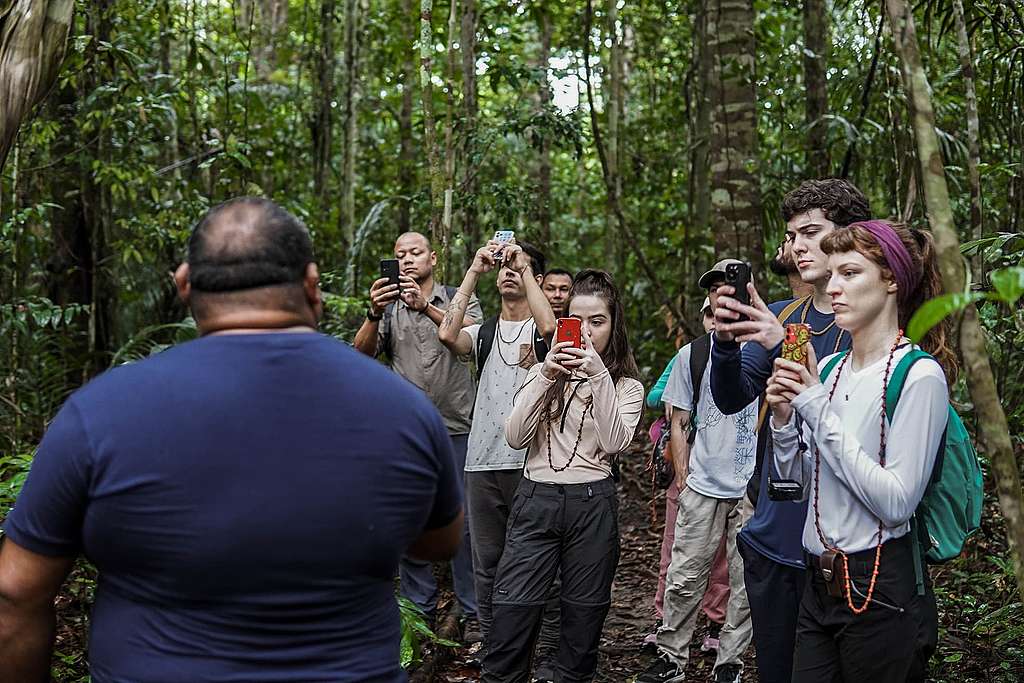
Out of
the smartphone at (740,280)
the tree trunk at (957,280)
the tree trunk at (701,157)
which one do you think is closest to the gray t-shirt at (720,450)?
the smartphone at (740,280)

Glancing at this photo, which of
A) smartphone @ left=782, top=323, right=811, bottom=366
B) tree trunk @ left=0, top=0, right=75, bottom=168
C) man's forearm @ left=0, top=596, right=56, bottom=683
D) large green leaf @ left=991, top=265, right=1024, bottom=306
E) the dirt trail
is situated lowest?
the dirt trail

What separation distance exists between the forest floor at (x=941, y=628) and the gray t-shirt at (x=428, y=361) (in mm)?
1290

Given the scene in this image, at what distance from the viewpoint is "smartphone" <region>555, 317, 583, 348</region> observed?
4496 millimetres

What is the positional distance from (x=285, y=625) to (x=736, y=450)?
405 centimetres

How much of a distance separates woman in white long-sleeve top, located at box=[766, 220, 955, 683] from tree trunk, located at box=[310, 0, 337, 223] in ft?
31.9

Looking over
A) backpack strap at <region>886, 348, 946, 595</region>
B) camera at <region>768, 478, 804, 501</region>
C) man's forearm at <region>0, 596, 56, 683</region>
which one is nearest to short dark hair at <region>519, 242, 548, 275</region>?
camera at <region>768, 478, 804, 501</region>

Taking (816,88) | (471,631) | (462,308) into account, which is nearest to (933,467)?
(462,308)

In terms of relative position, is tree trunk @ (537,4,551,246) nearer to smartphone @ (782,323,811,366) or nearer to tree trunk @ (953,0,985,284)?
tree trunk @ (953,0,985,284)

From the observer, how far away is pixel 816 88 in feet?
33.0

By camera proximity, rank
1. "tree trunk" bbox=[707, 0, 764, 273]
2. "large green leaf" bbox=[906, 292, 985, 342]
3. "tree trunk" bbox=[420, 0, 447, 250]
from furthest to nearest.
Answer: "tree trunk" bbox=[707, 0, 764, 273] → "tree trunk" bbox=[420, 0, 447, 250] → "large green leaf" bbox=[906, 292, 985, 342]

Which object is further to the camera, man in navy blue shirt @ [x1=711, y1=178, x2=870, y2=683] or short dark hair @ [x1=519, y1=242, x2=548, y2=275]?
short dark hair @ [x1=519, y1=242, x2=548, y2=275]

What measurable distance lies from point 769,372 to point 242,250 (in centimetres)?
229

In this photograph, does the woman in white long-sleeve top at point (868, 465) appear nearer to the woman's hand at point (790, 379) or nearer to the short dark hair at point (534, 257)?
the woman's hand at point (790, 379)

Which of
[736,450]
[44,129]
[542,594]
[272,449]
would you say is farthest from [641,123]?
[272,449]
